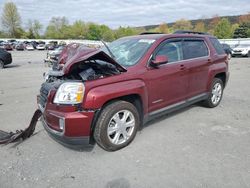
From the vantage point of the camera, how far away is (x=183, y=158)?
11.4 ft

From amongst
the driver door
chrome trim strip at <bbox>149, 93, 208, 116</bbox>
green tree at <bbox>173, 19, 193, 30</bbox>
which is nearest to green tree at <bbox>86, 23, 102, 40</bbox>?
green tree at <bbox>173, 19, 193, 30</bbox>

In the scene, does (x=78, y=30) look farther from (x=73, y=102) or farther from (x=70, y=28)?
(x=73, y=102)

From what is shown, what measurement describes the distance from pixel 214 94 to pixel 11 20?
85803mm

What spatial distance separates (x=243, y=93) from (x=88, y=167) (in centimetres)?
603

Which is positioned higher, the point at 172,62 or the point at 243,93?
the point at 172,62

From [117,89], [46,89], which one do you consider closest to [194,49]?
[117,89]

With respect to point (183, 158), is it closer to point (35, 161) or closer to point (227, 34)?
point (35, 161)

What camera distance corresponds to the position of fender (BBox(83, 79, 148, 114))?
3.26 metres

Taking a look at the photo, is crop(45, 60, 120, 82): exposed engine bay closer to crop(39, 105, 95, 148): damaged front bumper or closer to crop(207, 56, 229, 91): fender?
crop(39, 105, 95, 148): damaged front bumper

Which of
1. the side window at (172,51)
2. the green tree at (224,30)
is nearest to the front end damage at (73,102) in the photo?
the side window at (172,51)

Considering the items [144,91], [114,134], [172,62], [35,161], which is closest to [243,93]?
[172,62]

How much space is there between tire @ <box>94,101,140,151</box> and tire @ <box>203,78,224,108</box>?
252 cm

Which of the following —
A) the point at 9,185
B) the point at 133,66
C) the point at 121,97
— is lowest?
the point at 9,185

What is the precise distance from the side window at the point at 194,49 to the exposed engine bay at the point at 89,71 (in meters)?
1.86
